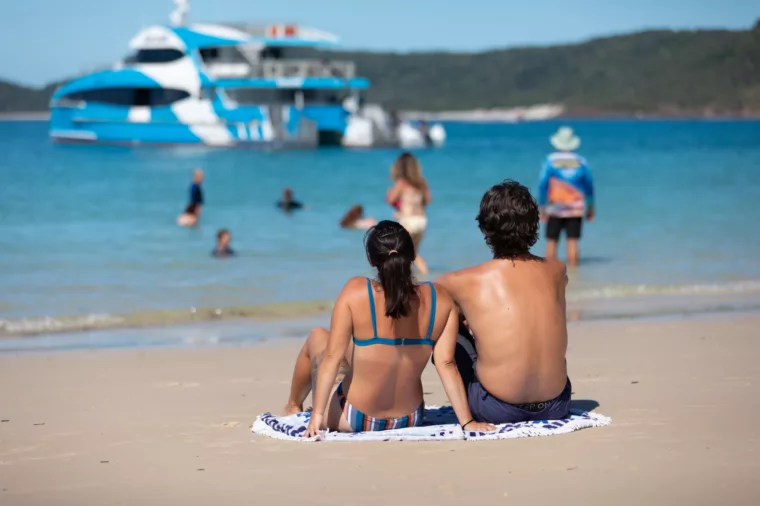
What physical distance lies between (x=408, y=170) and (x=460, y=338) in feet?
19.3

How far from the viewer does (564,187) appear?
34.2ft

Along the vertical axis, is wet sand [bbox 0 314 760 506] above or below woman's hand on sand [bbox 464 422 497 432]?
below

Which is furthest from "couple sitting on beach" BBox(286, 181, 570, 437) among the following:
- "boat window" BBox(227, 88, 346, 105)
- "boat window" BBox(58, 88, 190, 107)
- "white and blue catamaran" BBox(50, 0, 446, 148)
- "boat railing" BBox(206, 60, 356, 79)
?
"boat window" BBox(58, 88, 190, 107)

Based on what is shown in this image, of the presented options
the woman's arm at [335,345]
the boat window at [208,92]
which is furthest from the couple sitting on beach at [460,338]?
the boat window at [208,92]

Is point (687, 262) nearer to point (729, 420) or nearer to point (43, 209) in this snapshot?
point (729, 420)

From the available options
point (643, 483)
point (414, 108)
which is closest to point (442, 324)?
point (643, 483)

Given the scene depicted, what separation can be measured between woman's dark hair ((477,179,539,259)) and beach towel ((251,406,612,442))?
670 mm

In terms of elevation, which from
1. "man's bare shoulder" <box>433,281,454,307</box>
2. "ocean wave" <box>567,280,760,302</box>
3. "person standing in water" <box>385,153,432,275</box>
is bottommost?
"ocean wave" <box>567,280,760,302</box>

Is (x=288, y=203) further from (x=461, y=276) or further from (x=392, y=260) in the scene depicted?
(x=392, y=260)

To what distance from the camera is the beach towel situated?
4375 millimetres

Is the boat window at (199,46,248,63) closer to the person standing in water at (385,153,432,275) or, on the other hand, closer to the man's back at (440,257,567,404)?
the person standing in water at (385,153,432,275)

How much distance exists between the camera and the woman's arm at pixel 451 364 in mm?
4340

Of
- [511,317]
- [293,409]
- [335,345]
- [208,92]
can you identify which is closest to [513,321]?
[511,317]

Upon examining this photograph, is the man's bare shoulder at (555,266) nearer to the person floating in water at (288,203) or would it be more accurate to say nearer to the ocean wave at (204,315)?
the ocean wave at (204,315)
